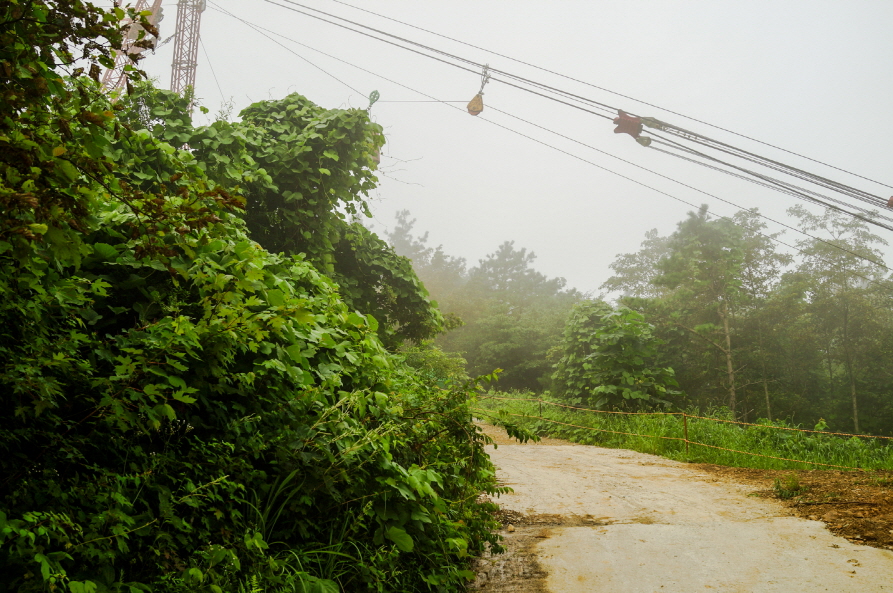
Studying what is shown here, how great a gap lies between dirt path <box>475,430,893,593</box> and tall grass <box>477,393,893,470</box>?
2.22m

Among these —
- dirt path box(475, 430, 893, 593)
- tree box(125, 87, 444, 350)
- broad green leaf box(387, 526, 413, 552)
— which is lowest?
dirt path box(475, 430, 893, 593)

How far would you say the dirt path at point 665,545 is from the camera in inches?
135

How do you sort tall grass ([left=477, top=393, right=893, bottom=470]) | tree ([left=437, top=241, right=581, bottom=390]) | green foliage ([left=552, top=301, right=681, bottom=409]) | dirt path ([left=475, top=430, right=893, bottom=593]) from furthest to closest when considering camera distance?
1. tree ([left=437, top=241, right=581, bottom=390])
2. green foliage ([left=552, top=301, right=681, bottom=409])
3. tall grass ([left=477, top=393, right=893, bottom=470])
4. dirt path ([left=475, top=430, right=893, bottom=593])

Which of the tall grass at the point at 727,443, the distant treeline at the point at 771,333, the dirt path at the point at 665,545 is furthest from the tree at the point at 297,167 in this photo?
the distant treeline at the point at 771,333

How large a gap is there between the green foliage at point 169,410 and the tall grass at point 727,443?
16.3 feet

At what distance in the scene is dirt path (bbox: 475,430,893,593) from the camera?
11.3 ft

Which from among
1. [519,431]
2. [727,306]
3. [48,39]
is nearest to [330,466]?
[519,431]

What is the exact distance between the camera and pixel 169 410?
2.03 m

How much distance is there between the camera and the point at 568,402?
15.6m

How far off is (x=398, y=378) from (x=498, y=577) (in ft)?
5.40

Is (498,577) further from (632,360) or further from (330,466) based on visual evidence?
(632,360)

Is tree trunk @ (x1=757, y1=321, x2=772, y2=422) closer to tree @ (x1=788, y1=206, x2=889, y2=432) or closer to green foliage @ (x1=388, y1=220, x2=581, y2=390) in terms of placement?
tree @ (x1=788, y1=206, x2=889, y2=432)

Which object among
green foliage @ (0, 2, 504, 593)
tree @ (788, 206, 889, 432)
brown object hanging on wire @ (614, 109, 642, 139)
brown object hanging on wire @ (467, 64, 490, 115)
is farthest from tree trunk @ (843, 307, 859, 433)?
green foliage @ (0, 2, 504, 593)

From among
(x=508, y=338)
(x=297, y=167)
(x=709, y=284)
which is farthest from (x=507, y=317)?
(x=297, y=167)
